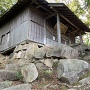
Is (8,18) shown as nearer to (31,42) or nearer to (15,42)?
(15,42)

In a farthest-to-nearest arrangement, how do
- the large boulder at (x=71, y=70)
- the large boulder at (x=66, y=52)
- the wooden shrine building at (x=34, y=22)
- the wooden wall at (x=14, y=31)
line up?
the wooden wall at (x=14, y=31) < the wooden shrine building at (x=34, y=22) < the large boulder at (x=66, y=52) < the large boulder at (x=71, y=70)

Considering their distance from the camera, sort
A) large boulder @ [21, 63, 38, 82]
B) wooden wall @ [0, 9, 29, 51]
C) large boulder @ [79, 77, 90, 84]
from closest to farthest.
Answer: large boulder @ [79, 77, 90, 84], large boulder @ [21, 63, 38, 82], wooden wall @ [0, 9, 29, 51]

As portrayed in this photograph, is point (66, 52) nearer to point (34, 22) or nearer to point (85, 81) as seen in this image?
point (85, 81)

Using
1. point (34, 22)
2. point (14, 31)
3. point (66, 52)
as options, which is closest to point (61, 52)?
point (66, 52)

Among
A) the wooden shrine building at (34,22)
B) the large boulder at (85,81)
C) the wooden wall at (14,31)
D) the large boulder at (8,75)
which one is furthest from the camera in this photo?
the wooden wall at (14,31)

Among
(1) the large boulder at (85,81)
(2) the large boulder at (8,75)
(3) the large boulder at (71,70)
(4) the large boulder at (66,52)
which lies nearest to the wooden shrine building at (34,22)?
(4) the large boulder at (66,52)

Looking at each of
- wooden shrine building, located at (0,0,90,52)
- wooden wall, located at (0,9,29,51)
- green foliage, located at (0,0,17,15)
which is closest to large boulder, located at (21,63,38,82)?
wooden shrine building, located at (0,0,90,52)

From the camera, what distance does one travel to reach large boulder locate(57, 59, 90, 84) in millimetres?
6081

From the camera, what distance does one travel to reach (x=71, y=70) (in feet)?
20.9

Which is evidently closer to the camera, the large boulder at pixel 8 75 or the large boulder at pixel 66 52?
the large boulder at pixel 8 75

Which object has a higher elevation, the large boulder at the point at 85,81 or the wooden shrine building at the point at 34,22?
the wooden shrine building at the point at 34,22

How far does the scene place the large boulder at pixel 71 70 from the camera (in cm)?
608

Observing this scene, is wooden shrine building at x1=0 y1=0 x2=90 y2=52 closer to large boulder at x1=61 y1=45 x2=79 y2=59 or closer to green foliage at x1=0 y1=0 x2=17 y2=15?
large boulder at x1=61 y1=45 x2=79 y2=59

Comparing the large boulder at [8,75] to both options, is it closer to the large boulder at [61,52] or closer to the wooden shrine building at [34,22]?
the large boulder at [61,52]
